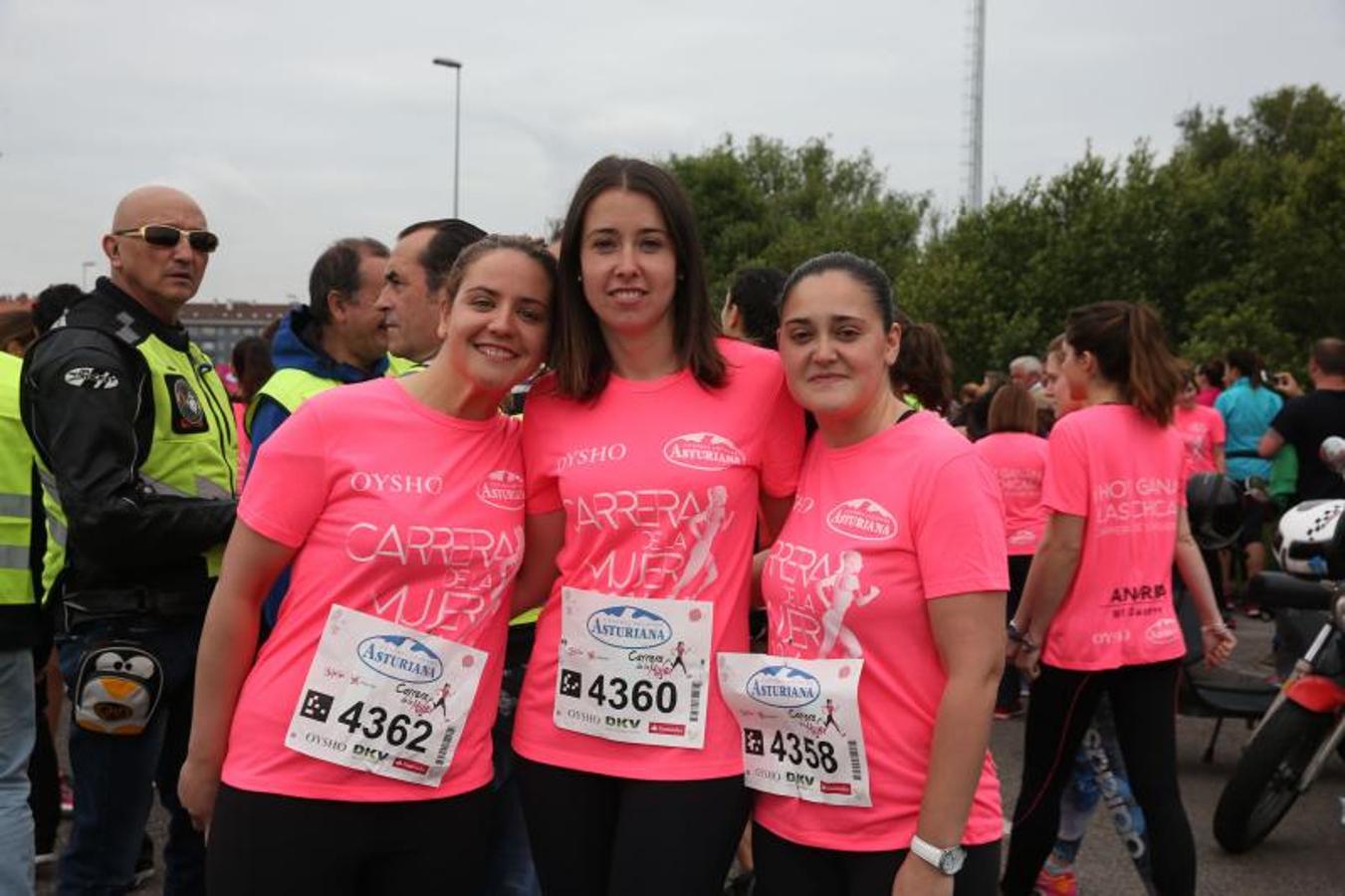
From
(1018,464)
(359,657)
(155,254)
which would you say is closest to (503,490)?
(359,657)

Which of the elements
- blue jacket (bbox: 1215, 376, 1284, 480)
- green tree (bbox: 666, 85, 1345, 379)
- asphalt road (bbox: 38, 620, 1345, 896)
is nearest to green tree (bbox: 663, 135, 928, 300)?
green tree (bbox: 666, 85, 1345, 379)

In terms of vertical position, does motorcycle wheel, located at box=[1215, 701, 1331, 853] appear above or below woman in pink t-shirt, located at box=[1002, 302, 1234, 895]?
below

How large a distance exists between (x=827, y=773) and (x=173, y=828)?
2194 mm

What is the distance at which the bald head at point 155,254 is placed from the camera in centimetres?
325

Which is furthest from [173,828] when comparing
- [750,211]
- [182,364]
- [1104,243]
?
[750,211]

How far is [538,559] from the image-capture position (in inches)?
99.2

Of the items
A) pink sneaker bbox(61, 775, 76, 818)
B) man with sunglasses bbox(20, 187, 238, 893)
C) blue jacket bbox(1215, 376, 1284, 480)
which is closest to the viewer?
man with sunglasses bbox(20, 187, 238, 893)

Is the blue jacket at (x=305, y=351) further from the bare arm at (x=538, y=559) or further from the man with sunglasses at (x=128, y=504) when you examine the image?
the bare arm at (x=538, y=559)

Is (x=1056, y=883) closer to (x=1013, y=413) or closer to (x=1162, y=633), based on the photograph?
(x=1162, y=633)

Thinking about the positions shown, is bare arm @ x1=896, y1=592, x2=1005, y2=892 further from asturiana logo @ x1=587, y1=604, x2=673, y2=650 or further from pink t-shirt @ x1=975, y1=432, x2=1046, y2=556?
pink t-shirt @ x1=975, y1=432, x2=1046, y2=556

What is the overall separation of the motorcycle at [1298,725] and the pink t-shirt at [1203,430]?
4.50 m

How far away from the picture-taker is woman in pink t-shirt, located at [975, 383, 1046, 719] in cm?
637

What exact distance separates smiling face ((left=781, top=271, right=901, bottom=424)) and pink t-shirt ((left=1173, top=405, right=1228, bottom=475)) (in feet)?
25.1

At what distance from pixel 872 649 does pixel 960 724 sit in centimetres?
20
